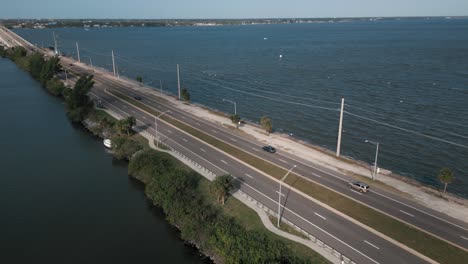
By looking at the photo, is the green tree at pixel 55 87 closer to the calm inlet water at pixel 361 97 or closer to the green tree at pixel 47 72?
the green tree at pixel 47 72

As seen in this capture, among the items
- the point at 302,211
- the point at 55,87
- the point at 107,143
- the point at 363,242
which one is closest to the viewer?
the point at 363,242

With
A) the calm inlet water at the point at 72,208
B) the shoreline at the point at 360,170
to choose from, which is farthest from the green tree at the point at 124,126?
the shoreline at the point at 360,170

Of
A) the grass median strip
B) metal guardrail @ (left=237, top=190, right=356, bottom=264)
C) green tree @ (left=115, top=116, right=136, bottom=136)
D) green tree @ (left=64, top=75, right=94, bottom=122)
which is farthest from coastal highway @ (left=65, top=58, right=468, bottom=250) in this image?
green tree @ (left=64, top=75, right=94, bottom=122)

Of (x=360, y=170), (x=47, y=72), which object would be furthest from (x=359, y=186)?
(x=47, y=72)

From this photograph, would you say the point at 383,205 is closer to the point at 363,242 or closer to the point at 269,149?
the point at 363,242

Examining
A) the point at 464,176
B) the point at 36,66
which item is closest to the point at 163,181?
the point at 464,176

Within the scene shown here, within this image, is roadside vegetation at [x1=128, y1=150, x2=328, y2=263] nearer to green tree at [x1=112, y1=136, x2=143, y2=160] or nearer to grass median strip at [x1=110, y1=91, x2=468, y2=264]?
green tree at [x1=112, y1=136, x2=143, y2=160]
